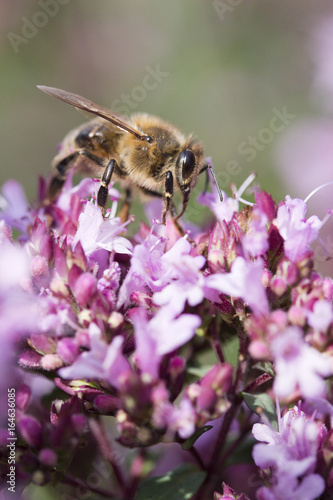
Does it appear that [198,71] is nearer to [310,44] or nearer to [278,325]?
[310,44]

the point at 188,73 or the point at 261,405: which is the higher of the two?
the point at 261,405

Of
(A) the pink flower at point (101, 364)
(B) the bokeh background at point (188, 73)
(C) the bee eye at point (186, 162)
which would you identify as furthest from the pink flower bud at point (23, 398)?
(B) the bokeh background at point (188, 73)

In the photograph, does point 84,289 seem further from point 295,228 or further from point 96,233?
point 295,228

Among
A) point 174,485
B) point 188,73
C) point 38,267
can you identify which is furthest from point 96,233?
point 188,73

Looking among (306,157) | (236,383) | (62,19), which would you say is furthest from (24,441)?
(62,19)

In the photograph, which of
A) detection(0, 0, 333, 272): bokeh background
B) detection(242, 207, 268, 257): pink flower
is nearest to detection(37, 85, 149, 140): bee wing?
detection(242, 207, 268, 257): pink flower

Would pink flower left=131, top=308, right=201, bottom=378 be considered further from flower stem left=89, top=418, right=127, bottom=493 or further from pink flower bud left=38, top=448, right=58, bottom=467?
flower stem left=89, top=418, right=127, bottom=493
